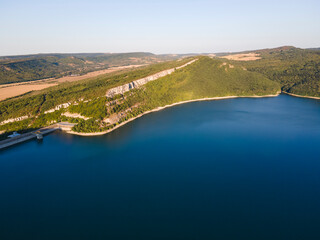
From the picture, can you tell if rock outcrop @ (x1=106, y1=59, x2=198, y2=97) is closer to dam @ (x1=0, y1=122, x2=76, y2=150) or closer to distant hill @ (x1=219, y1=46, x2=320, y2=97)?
dam @ (x1=0, y1=122, x2=76, y2=150)

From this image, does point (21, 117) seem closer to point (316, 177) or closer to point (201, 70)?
point (316, 177)

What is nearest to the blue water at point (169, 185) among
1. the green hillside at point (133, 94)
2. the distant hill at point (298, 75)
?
the green hillside at point (133, 94)

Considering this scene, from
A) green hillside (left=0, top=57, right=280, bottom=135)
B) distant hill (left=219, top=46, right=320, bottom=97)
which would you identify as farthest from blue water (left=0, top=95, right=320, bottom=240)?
distant hill (left=219, top=46, right=320, bottom=97)

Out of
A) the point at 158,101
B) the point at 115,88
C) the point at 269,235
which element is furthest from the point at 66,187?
the point at 158,101

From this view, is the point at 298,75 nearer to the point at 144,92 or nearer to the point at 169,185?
the point at 144,92

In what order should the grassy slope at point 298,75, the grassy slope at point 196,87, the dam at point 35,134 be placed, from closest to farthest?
1. the dam at point 35,134
2. the grassy slope at point 196,87
3. the grassy slope at point 298,75

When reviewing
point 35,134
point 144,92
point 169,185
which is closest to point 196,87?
point 144,92

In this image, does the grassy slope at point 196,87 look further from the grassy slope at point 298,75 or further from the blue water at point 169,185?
the blue water at point 169,185

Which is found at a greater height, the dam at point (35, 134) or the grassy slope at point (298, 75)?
the grassy slope at point (298, 75)
